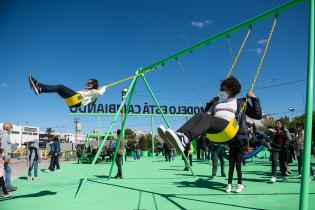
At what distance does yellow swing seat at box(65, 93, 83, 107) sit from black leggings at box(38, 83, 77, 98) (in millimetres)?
76

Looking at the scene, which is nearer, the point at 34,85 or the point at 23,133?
the point at 34,85

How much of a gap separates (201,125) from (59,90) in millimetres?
3579

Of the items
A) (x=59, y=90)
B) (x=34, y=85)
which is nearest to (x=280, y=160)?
(x=59, y=90)

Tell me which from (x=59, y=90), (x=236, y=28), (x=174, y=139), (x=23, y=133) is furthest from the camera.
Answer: (x=23, y=133)

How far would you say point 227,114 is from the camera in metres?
5.26

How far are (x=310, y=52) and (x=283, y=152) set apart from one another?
547cm

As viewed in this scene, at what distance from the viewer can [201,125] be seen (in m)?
4.82

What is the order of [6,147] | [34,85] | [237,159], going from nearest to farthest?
[34,85] → [237,159] → [6,147]

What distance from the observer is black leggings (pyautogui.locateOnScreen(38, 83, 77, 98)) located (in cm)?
669

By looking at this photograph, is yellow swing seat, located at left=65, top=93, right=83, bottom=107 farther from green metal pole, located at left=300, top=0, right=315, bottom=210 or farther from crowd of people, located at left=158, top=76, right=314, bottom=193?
green metal pole, located at left=300, top=0, right=315, bottom=210

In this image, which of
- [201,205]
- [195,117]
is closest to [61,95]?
[195,117]

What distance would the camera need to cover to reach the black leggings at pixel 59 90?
22.0 ft

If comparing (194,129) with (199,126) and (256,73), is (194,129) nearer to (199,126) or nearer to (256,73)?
(199,126)

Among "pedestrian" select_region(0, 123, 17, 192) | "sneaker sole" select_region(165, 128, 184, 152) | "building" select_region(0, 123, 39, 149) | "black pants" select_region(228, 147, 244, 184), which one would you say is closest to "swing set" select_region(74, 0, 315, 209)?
"sneaker sole" select_region(165, 128, 184, 152)
